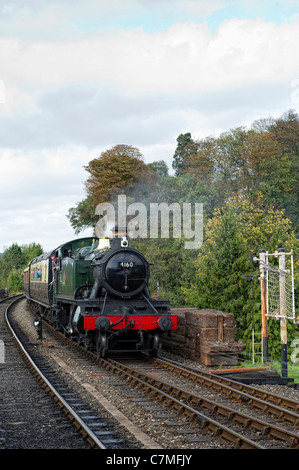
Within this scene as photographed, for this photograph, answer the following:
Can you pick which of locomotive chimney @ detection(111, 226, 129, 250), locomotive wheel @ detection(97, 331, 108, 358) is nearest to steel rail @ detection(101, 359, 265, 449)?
locomotive wheel @ detection(97, 331, 108, 358)

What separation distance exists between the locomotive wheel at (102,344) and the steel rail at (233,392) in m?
1.36

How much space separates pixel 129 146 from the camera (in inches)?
1861

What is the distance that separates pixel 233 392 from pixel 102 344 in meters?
4.39

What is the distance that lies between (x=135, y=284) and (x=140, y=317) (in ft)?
3.21

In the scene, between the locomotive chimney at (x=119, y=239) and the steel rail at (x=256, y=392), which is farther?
the locomotive chimney at (x=119, y=239)

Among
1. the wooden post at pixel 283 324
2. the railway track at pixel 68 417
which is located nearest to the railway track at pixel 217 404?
the railway track at pixel 68 417

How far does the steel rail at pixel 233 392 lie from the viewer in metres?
7.59

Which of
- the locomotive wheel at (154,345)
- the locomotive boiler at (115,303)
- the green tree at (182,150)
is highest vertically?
the green tree at (182,150)

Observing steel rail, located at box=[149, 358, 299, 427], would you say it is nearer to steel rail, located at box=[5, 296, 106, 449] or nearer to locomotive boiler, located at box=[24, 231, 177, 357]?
locomotive boiler, located at box=[24, 231, 177, 357]

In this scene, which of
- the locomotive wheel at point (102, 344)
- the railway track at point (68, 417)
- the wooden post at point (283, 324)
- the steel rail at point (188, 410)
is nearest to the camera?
the steel rail at point (188, 410)

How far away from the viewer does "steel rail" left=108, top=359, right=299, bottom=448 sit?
6.58m

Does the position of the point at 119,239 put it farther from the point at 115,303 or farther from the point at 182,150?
the point at 182,150

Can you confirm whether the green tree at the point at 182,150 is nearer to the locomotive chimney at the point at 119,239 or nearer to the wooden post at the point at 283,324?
the locomotive chimney at the point at 119,239
